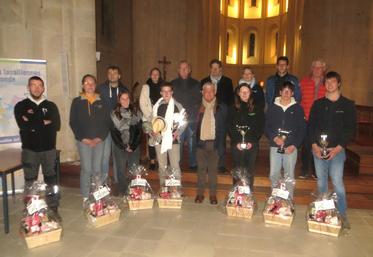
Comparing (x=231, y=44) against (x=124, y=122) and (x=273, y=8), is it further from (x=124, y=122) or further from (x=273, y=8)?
(x=124, y=122)

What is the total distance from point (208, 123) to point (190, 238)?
1.52 m

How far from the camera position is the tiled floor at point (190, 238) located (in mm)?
3164

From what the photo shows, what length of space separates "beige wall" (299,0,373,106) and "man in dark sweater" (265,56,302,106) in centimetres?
664

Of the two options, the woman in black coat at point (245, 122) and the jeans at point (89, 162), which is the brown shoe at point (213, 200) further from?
the jeans at point (89, 162)

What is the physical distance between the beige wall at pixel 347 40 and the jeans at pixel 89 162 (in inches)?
350

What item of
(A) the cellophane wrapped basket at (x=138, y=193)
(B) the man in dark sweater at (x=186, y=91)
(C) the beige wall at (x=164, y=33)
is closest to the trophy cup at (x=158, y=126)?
(B) the man in dark sweater at (x=186, y=91)

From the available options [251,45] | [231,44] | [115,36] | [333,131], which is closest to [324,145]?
[333,131]

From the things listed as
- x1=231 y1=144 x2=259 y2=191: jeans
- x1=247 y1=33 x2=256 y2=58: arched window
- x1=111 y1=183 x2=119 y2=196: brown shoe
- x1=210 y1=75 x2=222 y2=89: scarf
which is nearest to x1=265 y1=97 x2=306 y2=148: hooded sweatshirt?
x1=231 y1=144 x2=259 y2=191: jeans

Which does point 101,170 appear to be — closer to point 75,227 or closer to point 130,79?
point 75,227

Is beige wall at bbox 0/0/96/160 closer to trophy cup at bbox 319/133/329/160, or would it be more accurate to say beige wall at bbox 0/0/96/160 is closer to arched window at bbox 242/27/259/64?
trophy cup at bbox 319/133/329/160

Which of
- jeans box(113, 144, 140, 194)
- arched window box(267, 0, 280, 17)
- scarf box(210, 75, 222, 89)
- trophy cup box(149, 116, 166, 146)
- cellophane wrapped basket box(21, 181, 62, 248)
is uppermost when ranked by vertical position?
arched window box(267, 0, 280, 17)

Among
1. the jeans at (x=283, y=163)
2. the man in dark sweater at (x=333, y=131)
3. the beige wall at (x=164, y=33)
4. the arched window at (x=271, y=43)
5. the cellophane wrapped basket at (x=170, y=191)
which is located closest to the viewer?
the man in dark sweater at (x=333, y=131)

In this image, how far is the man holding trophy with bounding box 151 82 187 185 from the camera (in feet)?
13.9

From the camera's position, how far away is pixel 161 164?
4.41 m
